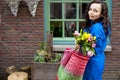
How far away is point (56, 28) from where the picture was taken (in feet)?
23.4

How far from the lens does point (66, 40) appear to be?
707 centimetres

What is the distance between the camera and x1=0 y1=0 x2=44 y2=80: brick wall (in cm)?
692

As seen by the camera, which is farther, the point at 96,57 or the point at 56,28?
the point at 56,28

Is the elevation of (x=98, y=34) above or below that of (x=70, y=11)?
below

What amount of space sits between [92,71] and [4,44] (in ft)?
11.6

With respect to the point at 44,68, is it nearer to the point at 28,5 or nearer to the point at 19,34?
the point at 19,34

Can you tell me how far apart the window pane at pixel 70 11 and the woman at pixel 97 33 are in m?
3.11

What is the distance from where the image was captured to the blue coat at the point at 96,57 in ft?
12.2

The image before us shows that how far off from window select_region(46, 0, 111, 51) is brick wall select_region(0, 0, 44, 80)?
254 millimetres

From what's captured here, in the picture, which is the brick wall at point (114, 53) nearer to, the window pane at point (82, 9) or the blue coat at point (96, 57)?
the window pane at point (82, 9)

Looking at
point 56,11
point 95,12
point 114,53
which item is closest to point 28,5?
point 56,11

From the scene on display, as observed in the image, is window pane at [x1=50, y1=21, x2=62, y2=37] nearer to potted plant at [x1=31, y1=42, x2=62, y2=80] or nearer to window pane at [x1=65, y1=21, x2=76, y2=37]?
window pane at [x1=65, y1=21, x2=76, y2=37]

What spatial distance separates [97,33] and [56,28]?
11.3 ft

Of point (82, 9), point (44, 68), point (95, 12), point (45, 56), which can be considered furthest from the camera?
point (82, 9)
